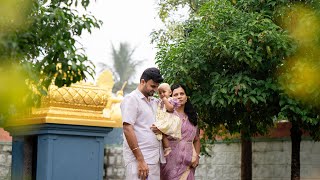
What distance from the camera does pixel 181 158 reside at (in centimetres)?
630

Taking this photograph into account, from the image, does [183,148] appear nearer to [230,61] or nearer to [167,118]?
[167,118]

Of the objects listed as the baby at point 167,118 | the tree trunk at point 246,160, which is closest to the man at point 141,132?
the baby at point 167,118

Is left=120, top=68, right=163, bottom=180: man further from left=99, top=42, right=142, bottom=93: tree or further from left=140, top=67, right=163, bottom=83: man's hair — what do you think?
left=99, top=42, right=142, bottom=93: tree

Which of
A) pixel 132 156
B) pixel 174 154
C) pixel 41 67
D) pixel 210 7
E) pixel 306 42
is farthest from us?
pixel 210 7

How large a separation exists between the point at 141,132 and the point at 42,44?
1.57 metres

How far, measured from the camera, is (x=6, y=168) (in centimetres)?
966

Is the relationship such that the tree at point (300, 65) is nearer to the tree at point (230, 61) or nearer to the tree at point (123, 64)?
the tree at point (230, 61)

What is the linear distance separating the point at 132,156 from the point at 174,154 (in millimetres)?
745

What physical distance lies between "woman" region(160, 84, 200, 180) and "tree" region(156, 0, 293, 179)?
1407 mm

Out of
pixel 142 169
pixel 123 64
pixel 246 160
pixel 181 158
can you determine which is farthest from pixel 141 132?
pixel 123 64

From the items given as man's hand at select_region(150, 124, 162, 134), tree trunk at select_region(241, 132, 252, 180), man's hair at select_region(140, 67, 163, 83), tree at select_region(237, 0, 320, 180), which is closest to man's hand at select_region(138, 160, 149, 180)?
man's hand at select_region(150, 124, 162, 134)

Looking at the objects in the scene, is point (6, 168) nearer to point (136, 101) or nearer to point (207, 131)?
point (207, 131)

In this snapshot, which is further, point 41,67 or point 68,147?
point 68,147

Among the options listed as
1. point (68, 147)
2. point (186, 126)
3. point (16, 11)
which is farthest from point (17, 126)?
point (16, 11)
